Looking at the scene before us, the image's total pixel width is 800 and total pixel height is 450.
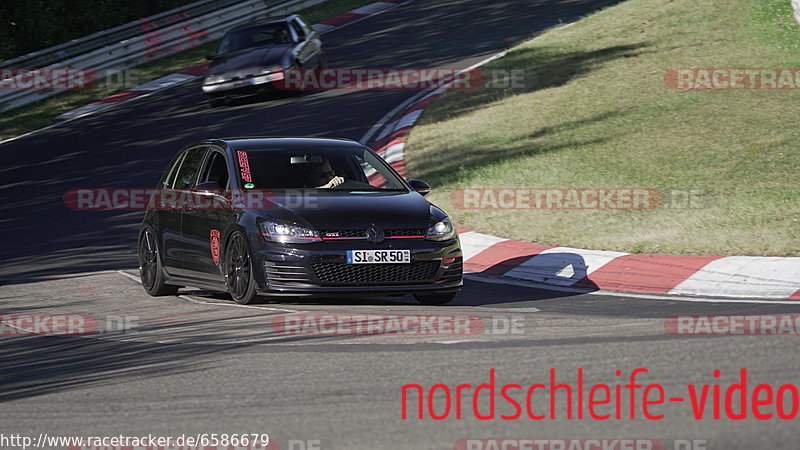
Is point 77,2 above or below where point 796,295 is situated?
above

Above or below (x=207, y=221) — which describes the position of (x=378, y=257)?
below

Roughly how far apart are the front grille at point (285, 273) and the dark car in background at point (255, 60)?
1346cm

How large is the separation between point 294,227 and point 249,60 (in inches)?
537

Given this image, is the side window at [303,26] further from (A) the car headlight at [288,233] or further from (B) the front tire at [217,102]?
(A) the car headlight at [288,233]

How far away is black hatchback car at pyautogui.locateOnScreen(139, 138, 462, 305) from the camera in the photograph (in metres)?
9.62

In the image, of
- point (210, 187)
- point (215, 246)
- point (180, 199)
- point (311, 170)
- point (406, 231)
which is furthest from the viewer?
point (180, 199)

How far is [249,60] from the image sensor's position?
899 inches

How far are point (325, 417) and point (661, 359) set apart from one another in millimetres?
1992

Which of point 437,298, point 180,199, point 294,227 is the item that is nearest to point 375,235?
point 294,227

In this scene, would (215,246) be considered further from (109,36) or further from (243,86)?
(109,36)

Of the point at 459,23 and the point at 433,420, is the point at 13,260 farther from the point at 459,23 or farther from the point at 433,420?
the point at 459,23

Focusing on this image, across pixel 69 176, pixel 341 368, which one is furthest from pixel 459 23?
pixel 341 368

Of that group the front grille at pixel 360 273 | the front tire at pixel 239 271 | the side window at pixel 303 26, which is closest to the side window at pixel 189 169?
the front tire at pixel 239 271

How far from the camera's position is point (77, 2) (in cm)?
3209
